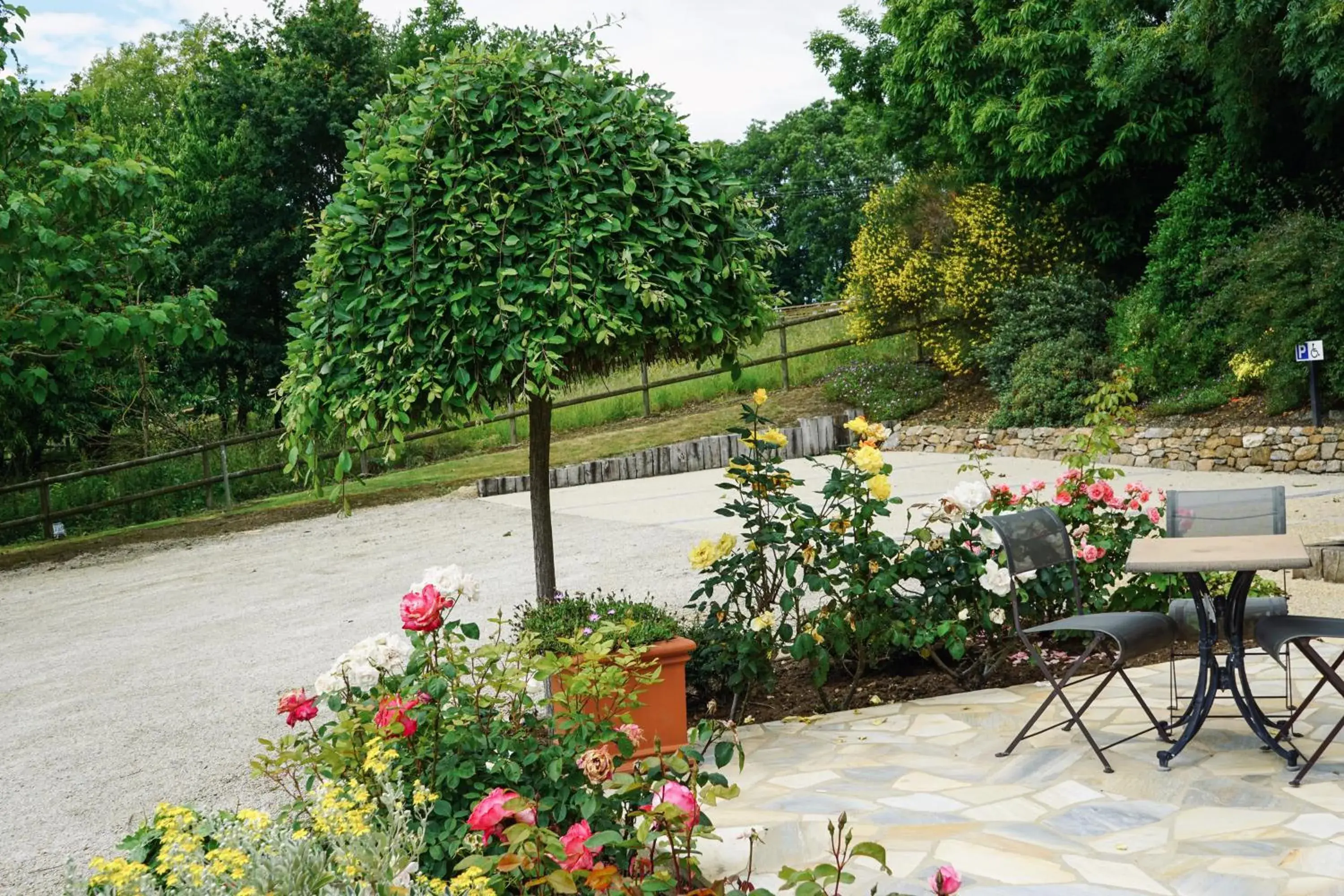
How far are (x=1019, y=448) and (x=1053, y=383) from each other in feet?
3.01

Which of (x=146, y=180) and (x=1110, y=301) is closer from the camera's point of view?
(x=146, y=180)

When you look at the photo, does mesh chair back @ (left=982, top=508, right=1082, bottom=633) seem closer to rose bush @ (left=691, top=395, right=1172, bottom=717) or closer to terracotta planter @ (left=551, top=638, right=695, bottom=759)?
rose bush @ (left=691, top=395, right=1172, bottom=717)

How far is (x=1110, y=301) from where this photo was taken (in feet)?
50.1

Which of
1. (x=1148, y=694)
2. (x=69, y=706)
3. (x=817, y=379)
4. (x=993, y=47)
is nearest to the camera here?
(x=1148, y=694)

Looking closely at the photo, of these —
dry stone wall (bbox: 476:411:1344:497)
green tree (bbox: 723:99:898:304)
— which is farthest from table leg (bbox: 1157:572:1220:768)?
green tree (bbox: 723:99:898:304)

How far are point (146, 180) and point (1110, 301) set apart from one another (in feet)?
38.5

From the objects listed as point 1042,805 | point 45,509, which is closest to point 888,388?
point 45,509

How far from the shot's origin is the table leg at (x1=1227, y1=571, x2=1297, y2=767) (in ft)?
13.0

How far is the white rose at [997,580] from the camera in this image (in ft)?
16.0

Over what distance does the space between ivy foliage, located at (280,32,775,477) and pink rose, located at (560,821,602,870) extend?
194 centimetres

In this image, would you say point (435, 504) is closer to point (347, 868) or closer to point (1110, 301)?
point (1110, 301)

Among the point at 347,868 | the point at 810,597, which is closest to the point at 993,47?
the point at 810,597

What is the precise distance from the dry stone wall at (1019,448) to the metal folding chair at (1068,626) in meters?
5.92

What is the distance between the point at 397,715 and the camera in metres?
2.91
